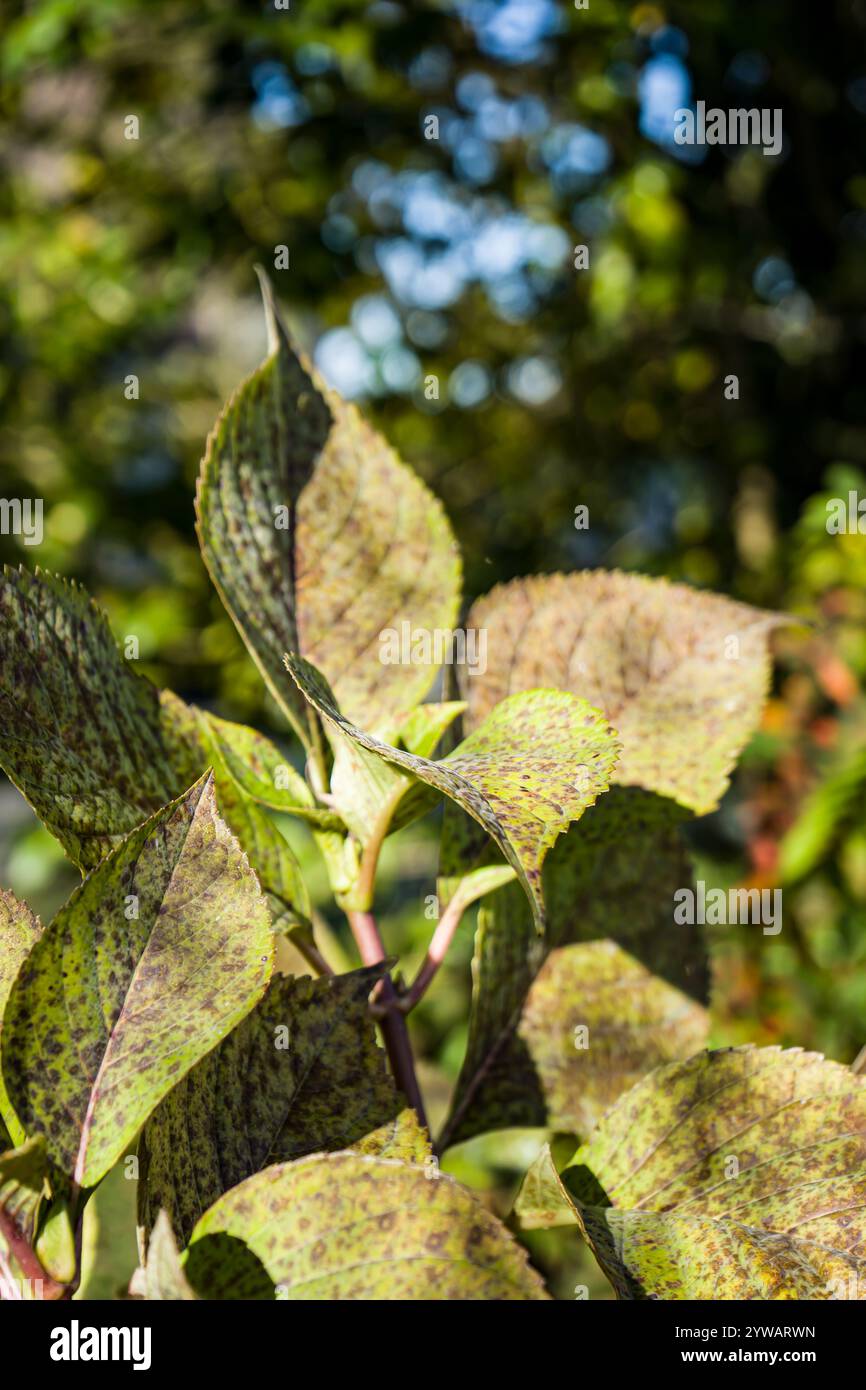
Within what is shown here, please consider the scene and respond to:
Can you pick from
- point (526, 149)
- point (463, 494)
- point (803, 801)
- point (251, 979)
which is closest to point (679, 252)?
point (526, 149)

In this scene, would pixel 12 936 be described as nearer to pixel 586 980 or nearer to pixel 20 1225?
pixel 20 1225

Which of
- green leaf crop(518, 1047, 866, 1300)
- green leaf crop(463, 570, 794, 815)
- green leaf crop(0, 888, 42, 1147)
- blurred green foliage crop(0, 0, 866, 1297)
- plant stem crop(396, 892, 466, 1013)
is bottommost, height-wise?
green leaf crop(518, 1047, 866, 1300)

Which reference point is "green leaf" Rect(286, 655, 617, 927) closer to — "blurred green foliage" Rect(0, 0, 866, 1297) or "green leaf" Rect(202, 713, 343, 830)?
"green leaf" Rect(202, 713, 343, 830)

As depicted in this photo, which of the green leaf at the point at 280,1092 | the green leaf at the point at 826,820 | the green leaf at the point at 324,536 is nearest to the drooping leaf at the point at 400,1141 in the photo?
the green leaf at the point at 280,1092

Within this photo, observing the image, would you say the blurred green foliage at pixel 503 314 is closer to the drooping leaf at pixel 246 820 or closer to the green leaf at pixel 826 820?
the green leaf at pixel 826 820

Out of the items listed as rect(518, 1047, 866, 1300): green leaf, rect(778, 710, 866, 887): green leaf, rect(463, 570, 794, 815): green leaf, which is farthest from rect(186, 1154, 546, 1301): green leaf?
rect(778, 710, 866, 887): green leaf

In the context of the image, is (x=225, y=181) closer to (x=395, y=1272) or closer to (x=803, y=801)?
(x=803, y=801)
